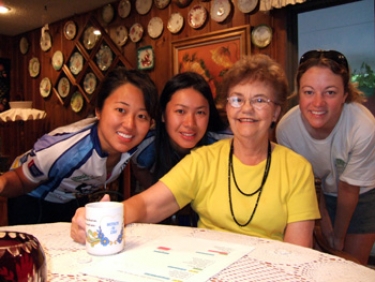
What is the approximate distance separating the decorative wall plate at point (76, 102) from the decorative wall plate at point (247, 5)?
2.12 m

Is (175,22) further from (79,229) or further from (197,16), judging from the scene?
(79,229)

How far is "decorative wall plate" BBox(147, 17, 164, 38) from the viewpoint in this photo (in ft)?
11.3

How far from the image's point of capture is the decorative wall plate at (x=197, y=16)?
3.14 meters

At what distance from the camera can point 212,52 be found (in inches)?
121

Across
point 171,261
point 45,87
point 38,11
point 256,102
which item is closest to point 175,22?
point 38,11

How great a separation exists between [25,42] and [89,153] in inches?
160

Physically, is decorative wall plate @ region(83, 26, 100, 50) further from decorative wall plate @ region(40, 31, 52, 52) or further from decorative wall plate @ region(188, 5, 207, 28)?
decorative wall plate @ region(188, 5, 207, 28)

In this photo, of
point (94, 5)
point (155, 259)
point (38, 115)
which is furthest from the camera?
point (94, 5)

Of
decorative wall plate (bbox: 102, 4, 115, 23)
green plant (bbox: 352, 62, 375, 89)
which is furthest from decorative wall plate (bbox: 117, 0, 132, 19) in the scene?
green plant (bbox: 352, 62, 375, 89)

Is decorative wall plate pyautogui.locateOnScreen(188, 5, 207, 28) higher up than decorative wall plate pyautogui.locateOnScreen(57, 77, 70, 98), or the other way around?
decorative wall plate pyautogui.locateOnScreen(188, 5, 207, 28)

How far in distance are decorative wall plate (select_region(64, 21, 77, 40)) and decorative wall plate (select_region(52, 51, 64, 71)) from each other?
23cm

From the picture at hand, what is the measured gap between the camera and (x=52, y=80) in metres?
4.60

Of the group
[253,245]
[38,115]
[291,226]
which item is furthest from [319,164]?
[38,115]

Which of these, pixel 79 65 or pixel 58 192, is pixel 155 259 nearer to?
pixel 58 192
